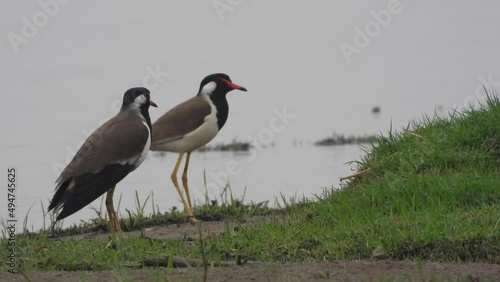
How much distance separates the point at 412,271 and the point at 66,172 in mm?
3015

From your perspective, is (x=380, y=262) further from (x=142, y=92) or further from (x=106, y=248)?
(x=142, y=92)

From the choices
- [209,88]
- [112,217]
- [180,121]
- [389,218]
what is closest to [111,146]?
[112,217]

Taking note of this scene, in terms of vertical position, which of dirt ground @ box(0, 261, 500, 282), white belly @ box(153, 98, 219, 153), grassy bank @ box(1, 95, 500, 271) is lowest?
dirt ground @ box(0, 261, 500, 282)

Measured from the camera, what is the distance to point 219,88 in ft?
35.7

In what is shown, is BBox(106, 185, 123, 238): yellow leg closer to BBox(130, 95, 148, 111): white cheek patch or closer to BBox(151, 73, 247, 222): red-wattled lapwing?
BBox(130, 95, 148, 111): white cheek patch

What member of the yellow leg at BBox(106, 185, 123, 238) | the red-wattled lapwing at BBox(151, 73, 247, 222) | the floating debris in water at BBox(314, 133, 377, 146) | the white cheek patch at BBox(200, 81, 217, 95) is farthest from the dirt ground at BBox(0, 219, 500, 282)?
the floating debris in water at BBox(314, 133, 377, 146)

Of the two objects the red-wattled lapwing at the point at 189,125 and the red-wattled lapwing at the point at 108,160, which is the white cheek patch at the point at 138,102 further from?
the red-wattled lapwing at the point at 189,125

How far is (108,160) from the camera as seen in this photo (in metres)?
8.41

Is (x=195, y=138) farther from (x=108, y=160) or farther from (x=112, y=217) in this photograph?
(x=108, y=160)

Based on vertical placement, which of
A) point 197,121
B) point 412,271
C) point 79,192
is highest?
point 197,121

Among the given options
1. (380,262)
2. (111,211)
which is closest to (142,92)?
(111,211)

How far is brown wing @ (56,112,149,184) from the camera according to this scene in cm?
823

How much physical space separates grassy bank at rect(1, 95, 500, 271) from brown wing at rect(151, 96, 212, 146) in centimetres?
89

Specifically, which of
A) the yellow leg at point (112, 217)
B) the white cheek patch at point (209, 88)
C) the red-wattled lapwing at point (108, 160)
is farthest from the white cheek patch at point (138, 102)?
the white cheek patch at point (209, 88)
